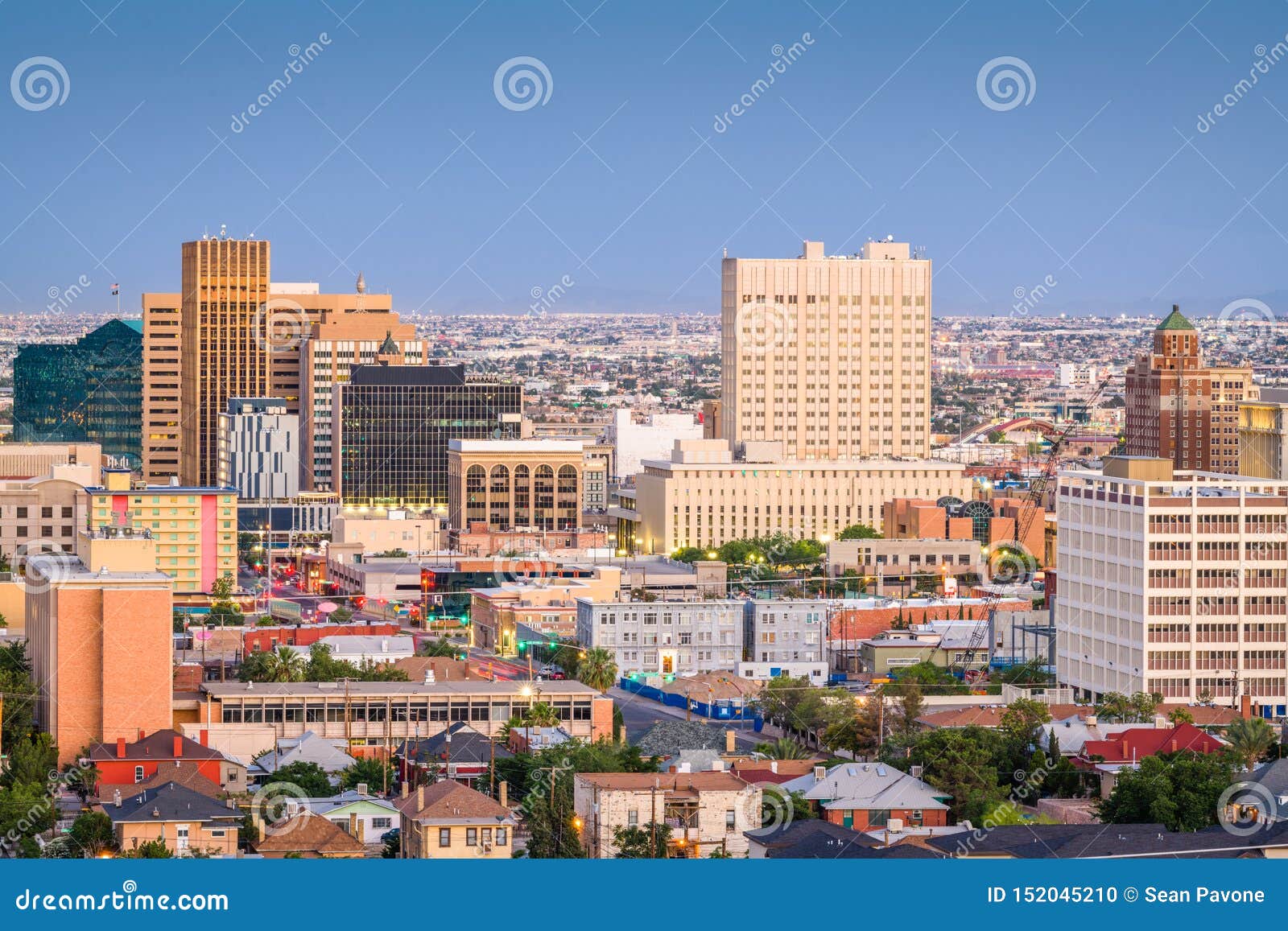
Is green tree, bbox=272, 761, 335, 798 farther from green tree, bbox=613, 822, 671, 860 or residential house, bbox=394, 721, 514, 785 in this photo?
green tree, bbox=613, 822, 671, 860

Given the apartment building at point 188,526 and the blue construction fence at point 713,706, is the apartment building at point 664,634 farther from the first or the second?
the apartment building at point 188,526

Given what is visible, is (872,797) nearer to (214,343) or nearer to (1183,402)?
(1183,402)

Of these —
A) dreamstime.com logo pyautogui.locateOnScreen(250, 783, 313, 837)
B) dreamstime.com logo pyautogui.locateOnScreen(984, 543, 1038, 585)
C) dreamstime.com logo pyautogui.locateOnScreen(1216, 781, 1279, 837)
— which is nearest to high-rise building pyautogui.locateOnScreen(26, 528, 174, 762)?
dreamstime.com logo pyautogui.locateOnScreen(250, 783, 313, 837)

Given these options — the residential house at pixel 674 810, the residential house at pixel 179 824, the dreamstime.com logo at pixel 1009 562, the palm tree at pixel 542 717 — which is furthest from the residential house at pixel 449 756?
the dreamstime.com logo at pixel 1009 562

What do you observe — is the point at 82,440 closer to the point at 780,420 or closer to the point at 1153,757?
the point at 780,420

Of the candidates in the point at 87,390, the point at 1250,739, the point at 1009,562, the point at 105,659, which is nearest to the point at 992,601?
the point at 1009,562

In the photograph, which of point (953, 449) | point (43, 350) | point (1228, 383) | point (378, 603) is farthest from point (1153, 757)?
point (43, 350)
